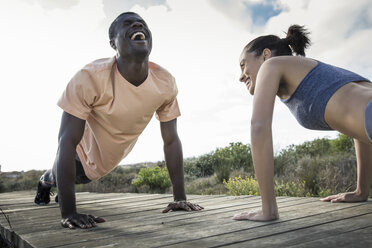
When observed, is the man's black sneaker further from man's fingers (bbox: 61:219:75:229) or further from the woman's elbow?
the woman's elbow

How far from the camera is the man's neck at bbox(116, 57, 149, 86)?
2.46 metres

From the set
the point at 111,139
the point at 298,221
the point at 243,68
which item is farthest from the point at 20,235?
the point at 243,68

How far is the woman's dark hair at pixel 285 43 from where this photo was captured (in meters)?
2.18

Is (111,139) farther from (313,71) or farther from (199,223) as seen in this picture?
(313,71)

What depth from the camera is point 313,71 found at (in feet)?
5.97

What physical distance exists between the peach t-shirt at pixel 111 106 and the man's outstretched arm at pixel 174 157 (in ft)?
0.31

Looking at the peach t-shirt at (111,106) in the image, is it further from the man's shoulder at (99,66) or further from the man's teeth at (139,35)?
the man's teeth at (139,35)

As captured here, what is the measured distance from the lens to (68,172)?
2.14 m

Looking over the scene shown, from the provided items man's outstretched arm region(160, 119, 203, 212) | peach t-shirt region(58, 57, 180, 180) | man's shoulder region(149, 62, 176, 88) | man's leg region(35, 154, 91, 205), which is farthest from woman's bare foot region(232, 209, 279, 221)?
man's leg region(35, 154, 91, 205)

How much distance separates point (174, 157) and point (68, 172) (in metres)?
0.89

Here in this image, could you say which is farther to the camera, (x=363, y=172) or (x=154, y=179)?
(x=154, y=179)

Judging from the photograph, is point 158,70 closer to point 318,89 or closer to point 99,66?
point 99,66

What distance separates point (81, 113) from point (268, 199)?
4.41ft

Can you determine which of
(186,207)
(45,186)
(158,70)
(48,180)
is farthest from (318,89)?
(45,186)
